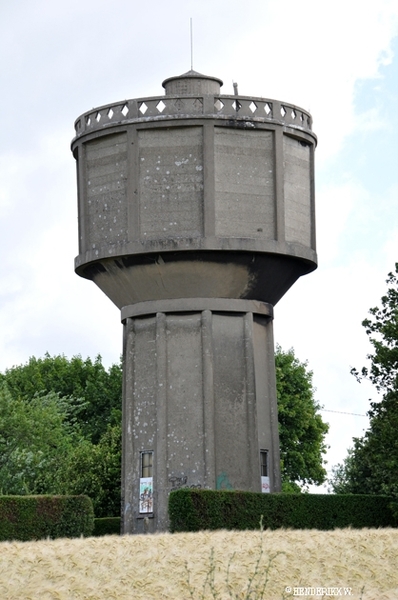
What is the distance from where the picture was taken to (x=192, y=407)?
121ft

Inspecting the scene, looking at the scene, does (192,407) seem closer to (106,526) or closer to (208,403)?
(208,403)

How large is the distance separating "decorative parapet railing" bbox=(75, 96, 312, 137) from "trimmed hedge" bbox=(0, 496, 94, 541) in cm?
1087

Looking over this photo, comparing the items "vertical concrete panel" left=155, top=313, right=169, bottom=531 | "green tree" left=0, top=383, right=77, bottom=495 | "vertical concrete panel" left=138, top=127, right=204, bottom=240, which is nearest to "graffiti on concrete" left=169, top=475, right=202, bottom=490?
"vertical concrete panel" left=155, top=313, right=169, bottom=531

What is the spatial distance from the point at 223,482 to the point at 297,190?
8.94 meters

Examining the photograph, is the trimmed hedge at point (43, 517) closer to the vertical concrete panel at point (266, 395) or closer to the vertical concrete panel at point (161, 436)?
the vertical concrete panel at point (161, 436)

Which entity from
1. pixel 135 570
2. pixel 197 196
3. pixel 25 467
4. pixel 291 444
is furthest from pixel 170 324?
pixel 291 444

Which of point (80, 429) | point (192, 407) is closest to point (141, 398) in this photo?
point (192, 407)

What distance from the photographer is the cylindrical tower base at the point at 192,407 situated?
3659cm

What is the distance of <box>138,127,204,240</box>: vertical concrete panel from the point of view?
3728 cm

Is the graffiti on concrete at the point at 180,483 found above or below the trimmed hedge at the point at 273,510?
above

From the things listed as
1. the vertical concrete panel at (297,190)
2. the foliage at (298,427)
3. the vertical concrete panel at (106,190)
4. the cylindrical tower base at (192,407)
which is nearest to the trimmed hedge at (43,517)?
the cylindrical tower base at (192,407)

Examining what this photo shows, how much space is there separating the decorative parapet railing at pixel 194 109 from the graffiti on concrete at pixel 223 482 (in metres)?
9.98

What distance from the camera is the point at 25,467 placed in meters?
57.5

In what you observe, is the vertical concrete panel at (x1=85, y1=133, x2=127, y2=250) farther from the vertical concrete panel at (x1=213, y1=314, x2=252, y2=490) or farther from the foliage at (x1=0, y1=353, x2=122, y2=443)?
the foliage at (x1=0, y1=353, x2=122, y2=443)
